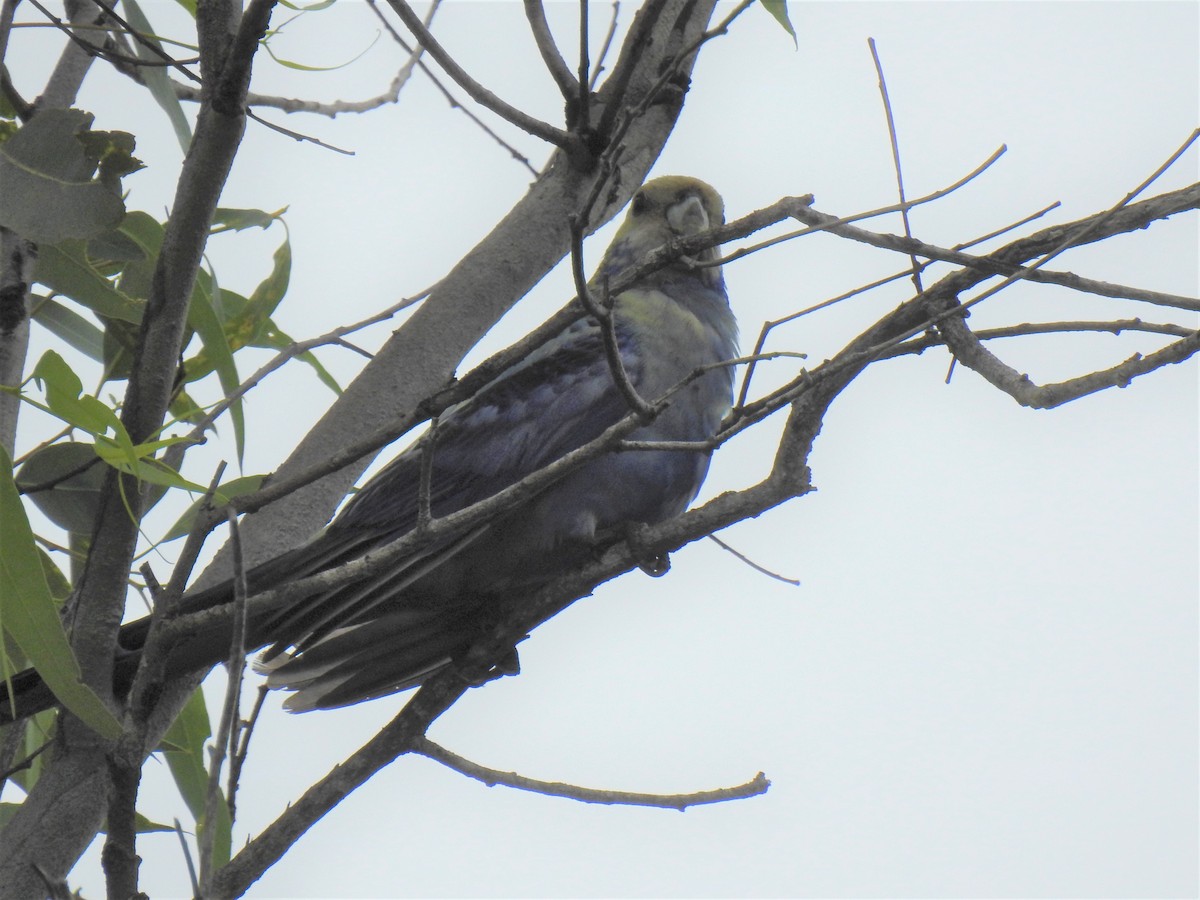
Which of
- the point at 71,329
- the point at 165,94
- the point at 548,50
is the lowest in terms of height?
the point at 71,329

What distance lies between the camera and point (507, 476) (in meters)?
3.57

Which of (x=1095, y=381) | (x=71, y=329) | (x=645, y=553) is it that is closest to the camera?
(x=1095, y=381)

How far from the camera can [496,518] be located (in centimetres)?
298

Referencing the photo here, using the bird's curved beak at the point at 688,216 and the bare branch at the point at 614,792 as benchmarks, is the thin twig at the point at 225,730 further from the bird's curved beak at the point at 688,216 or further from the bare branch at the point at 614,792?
the bird's curved beak at the point at 688,216

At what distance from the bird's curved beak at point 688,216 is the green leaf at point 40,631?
289 cm

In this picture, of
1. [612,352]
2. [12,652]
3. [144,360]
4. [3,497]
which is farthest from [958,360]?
[12,652]

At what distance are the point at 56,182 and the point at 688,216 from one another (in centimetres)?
247

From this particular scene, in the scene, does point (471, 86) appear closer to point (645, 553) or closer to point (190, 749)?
point (645, 553)

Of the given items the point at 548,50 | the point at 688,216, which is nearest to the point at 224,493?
the point at 548,50

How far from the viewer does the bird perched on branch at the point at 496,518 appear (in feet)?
9.98

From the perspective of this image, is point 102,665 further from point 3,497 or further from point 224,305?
point 224,305

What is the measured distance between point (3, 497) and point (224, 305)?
134 cm

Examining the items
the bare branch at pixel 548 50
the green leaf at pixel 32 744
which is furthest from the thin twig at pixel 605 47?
the green leaf at pixel 32 744

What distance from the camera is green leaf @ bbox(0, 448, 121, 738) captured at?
2104mm
